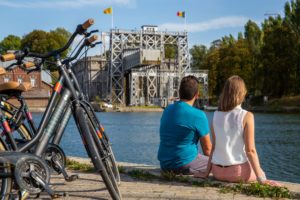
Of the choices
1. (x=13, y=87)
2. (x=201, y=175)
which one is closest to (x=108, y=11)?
(x=201, y=175)

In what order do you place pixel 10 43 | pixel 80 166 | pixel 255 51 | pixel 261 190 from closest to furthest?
pixel 261 190, pixel 80 166, pixel 255 51, pixel 10 43

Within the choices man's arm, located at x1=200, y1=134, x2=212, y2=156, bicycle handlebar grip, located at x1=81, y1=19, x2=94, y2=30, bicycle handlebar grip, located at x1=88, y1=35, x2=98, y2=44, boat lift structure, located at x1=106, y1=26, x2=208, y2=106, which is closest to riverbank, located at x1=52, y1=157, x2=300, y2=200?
man's arm, located at x1=200, y1=134, x2=212, y2=156

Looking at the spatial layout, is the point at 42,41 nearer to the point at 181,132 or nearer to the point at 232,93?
the point at 181,132

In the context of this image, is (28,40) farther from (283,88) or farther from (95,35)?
(95,35)

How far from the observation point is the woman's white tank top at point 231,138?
537 cm

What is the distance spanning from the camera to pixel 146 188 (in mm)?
5574

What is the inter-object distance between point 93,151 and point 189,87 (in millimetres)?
1710

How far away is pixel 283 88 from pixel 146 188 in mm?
58761

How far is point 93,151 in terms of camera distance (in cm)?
461

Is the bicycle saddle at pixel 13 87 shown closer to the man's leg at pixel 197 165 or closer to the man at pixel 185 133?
the man at pixel 185 133

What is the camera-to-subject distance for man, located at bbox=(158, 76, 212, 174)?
19.2 ft

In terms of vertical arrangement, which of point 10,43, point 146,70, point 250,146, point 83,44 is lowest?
point 250,146

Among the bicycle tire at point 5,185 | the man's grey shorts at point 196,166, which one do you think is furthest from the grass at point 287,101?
the bicycle tire at point 5,185

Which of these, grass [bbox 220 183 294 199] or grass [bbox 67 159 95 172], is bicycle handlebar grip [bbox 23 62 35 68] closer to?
grass [bbox 67 159 95 172]
